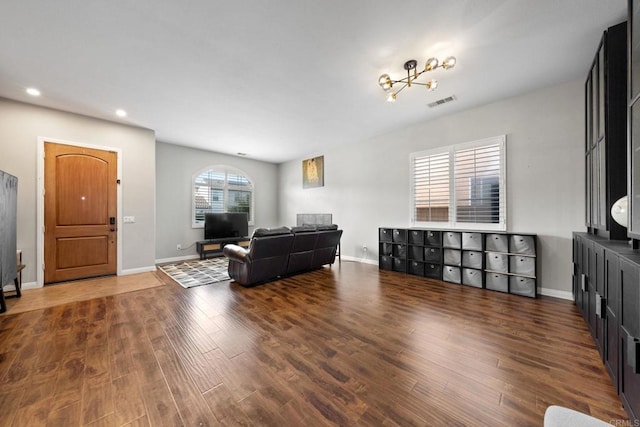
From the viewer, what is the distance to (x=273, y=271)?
4172 millimetres

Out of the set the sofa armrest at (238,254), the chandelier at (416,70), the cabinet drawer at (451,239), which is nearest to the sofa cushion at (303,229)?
the sofa armrest at (238,254)

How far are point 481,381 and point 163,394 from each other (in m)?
2.19

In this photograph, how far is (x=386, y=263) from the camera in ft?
16.3

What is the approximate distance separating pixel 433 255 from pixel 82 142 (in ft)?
21.9

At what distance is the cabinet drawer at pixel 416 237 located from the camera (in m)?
4.42

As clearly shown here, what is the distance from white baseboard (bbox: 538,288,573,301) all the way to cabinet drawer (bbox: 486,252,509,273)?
1.86 feet

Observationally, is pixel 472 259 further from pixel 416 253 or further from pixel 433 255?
pixel 416 253

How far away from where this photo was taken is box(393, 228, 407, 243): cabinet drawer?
4664 millimetres

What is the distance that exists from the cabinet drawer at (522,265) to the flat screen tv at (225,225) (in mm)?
6217

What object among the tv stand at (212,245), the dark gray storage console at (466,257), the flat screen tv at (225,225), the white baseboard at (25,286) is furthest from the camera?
the flat screen tv at (225,225)

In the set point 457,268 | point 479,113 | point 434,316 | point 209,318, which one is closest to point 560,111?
point 479,113

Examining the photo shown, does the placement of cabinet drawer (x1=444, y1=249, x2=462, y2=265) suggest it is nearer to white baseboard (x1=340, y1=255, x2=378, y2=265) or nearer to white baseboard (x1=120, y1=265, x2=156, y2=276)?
white baseboard (x1=340, y1=255, x2=378, y2=265)

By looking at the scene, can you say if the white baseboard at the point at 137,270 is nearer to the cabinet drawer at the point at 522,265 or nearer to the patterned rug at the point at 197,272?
the patterned rug at the point at 197,272

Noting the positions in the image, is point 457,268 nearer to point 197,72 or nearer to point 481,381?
point 481,381
